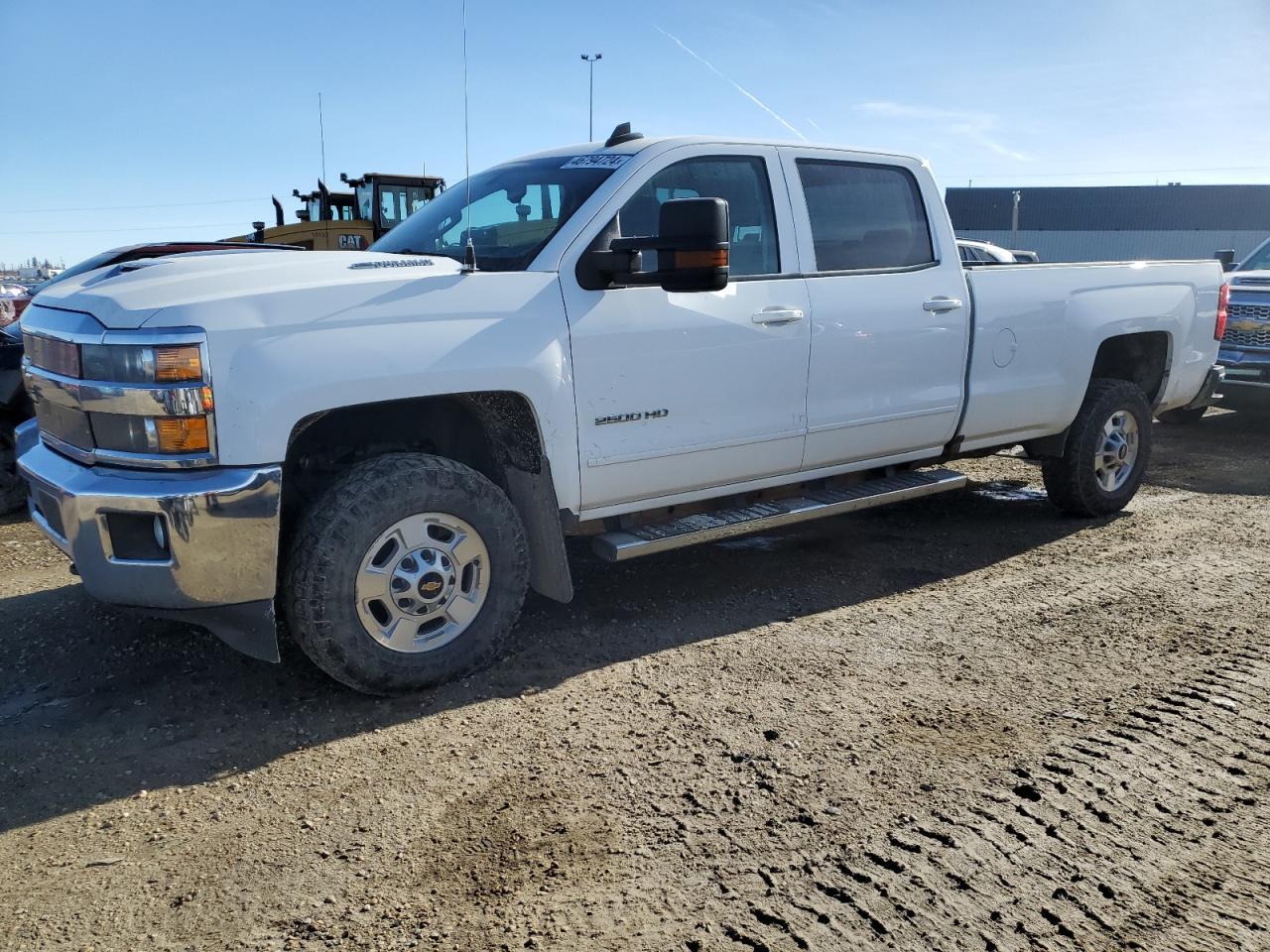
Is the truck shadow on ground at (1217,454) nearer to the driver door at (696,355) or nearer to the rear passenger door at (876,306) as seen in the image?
the rear passenger door at (876,306)

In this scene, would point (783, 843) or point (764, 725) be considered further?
point (764, 725)

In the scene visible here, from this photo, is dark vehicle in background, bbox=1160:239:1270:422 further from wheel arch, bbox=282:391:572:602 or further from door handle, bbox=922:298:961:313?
wheel arch, bbox=282:391:572:602

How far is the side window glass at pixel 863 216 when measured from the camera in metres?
4.63

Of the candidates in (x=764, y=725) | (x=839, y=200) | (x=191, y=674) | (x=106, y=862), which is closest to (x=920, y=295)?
(x=839, y=200)

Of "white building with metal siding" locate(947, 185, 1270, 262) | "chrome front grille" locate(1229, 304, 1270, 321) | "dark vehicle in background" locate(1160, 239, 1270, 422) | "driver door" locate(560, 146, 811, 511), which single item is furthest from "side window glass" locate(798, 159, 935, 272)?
"white building with metal siding" locate(947, 185, 1270, 262)

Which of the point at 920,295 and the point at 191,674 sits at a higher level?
the point at 920,295

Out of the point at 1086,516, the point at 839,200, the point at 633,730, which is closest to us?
the point at 633,730

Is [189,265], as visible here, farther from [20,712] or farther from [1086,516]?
[1086,516]

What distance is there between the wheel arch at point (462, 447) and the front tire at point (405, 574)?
0.16 m

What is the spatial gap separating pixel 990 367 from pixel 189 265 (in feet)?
12.9

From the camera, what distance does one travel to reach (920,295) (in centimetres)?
489

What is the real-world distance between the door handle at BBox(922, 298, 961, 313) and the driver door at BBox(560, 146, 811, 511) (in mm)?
857

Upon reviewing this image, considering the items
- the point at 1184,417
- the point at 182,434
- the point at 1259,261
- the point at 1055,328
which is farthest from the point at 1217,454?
the point at 182,434

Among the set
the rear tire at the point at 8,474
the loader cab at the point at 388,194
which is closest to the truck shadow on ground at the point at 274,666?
the rear tire at the point at 8,474
